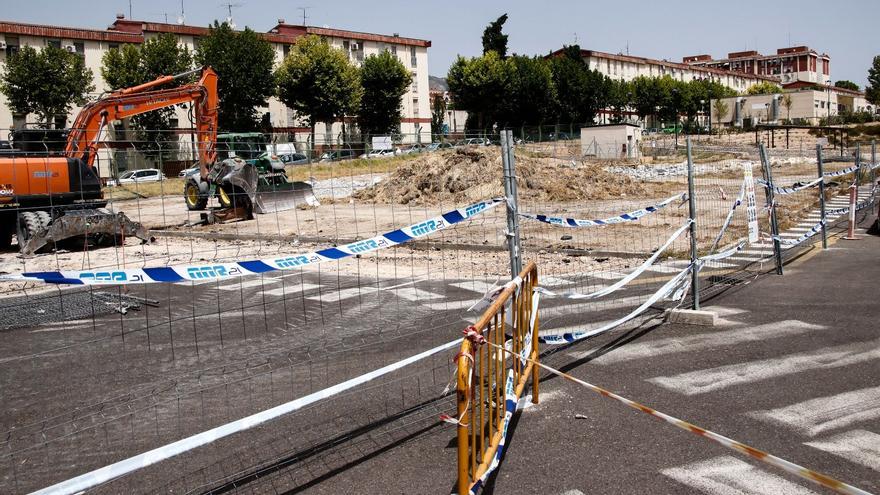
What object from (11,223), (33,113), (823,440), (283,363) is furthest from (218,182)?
(33,113)

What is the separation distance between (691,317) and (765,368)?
167 centimetres

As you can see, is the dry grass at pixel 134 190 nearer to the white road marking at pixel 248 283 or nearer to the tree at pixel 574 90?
the white road marking at pixel 248 283

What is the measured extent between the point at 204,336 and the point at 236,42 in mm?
53020

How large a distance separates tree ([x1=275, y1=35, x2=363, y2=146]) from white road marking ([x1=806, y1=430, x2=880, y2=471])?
54597 mm

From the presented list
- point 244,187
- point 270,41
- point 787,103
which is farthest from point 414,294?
point 787,103

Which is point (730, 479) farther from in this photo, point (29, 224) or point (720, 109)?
point (720, 109)

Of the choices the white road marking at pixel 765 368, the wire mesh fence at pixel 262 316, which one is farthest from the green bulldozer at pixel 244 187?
the white road marking at pixel 765 368

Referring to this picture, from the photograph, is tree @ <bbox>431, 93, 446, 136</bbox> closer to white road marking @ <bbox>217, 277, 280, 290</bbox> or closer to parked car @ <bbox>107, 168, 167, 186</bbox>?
parked car @ <bbox>107, 168, 167, 186</bbox>

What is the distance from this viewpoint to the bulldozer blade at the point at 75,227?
50.7 ft

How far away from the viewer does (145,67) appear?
53.3m

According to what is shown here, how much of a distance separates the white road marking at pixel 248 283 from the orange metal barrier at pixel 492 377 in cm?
590

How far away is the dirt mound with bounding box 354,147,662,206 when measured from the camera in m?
26.2

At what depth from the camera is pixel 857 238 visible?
47.8ft

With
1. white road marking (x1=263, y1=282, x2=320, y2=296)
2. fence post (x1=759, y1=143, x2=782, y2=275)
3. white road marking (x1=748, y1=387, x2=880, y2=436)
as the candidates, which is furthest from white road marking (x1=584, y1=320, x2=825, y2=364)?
white road marking (x1=263, y1=282, x2=320, y2=296)
